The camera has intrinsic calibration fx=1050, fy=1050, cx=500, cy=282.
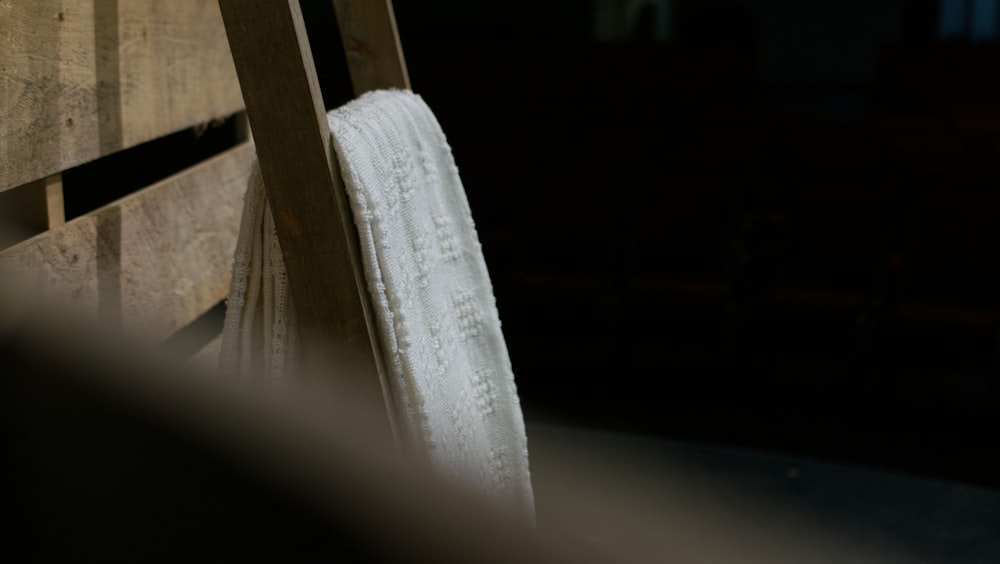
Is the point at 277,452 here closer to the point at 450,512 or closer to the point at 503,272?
the point at 450,512

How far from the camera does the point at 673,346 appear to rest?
359 centimetres

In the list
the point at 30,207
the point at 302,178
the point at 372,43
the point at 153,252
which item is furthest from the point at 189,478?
the point at 372,43

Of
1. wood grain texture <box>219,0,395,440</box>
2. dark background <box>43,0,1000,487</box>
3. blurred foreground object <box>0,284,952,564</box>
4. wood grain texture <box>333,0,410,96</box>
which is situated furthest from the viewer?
dark background <box>43,0,1000,487</box>

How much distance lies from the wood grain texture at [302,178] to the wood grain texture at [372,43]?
0.34 meters

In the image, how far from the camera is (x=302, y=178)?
74 cm

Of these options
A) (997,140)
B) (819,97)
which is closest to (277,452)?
(997,140)

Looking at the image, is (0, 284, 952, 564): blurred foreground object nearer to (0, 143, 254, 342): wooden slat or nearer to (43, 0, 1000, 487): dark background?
(0, 143, 254, 342): wooden slat

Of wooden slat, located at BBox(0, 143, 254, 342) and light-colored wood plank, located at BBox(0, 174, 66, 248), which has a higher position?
light-colored wood plank, located at BBox(0, 174, 66, 248)

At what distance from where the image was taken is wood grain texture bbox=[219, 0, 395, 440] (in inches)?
28.5

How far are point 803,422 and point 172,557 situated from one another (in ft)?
10.7

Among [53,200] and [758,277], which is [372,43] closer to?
[53,200]

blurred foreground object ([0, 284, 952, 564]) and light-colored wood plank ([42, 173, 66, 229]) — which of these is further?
light-colored wood plank ([42, 173, 66, 229])

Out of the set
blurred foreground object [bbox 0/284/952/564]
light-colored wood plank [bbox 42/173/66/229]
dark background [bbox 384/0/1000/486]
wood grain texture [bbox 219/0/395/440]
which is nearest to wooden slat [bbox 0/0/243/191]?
light-colored wood plank [bbox 42/173/66/229]

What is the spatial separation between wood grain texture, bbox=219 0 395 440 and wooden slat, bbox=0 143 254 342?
0.19 metres
